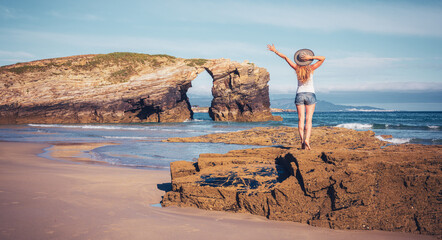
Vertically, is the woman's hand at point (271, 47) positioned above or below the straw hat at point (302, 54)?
above

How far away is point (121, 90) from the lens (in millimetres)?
40688

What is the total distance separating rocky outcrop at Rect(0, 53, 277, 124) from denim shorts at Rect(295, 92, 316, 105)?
36830 mm

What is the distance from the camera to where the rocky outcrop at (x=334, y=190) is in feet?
11.1

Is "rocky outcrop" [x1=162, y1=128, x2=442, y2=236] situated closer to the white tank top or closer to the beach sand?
the beach sand

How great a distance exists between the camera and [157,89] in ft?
134

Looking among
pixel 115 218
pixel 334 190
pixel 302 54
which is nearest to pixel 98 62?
pixel 302 54

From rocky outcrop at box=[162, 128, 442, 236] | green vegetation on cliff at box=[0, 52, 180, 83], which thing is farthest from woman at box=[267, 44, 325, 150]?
green vegetation on cliff at box=[0, 52, 180, 83]

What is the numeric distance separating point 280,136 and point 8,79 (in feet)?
137

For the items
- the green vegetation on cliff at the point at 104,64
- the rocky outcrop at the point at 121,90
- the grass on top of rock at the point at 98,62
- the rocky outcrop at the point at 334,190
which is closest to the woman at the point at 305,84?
the rocky outcrop at the point at 334,190

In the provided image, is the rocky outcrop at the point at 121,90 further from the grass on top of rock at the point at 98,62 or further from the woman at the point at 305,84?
the woman at the point at 305,84

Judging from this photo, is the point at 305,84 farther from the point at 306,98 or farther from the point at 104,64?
the point at 104,64

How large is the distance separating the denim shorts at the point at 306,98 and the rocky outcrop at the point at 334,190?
1.11 m

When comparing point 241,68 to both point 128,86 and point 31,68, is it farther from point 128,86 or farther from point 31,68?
point 31,68

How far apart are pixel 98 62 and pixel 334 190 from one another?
47551mm
